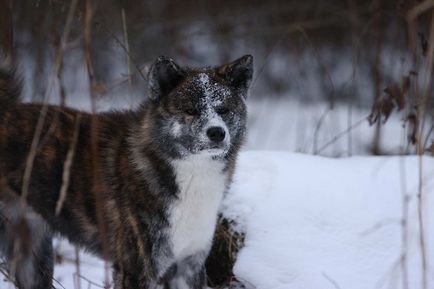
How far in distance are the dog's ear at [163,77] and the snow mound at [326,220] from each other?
103 cm

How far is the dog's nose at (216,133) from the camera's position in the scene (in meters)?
3.07

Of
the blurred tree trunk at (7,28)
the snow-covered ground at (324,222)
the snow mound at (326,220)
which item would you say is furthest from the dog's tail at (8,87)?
the snow mound at (326,220)

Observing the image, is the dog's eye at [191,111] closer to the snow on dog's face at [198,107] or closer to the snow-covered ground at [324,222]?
the snow on dog's face at [198,107]

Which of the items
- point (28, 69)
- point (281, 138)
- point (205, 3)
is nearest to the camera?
point (281, 138)

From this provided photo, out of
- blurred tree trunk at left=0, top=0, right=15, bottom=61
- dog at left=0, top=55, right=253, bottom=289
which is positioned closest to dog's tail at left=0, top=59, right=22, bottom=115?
dog at left=0, top=55, right=253, bottom=289

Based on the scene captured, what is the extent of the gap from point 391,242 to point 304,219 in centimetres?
52

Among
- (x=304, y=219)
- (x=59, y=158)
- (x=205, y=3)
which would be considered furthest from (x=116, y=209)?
(x=205, y=3)

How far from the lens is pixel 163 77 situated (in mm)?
3357

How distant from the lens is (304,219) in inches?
156

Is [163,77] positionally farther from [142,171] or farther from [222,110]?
[142,171]

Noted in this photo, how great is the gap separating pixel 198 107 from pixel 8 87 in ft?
3.56

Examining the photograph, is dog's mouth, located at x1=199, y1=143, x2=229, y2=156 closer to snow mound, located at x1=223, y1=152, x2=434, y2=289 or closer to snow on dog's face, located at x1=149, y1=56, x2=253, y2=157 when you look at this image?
snow on dog's face, located at x1=149, y1=56, x2=253, y2=157

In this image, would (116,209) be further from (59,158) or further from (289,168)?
(289,168)

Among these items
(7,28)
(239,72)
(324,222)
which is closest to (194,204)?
(239,72)
